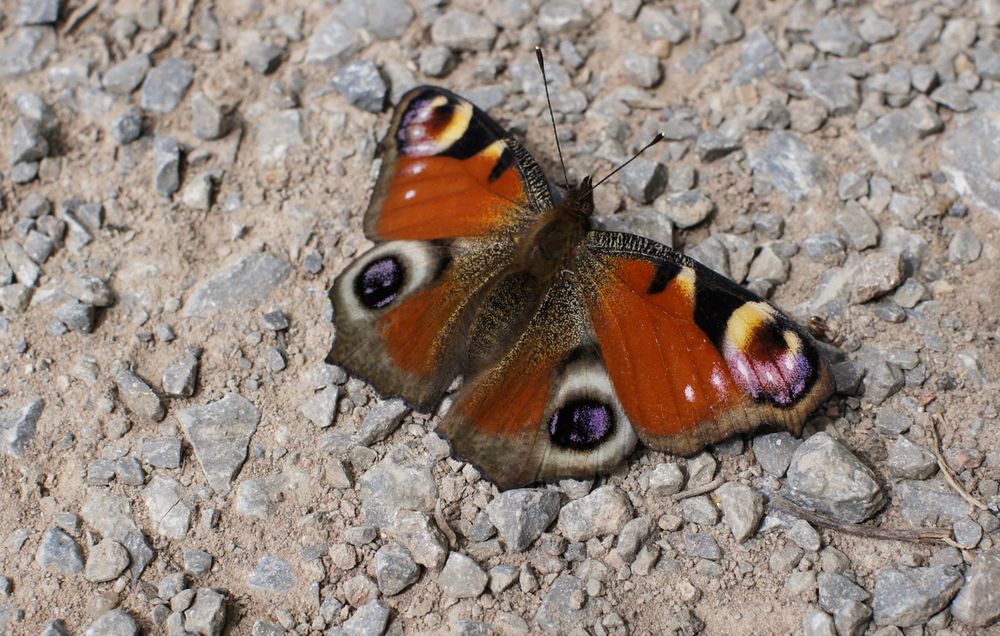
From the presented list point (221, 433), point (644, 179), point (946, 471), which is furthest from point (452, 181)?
point (946, 471)

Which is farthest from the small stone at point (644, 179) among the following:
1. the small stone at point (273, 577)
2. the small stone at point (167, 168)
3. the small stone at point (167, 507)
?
the small stone at point (167, 507)

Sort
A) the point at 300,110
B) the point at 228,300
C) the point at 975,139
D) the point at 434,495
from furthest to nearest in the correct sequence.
Answer: the point at 300,110 → the point at 975,139 → the point at 228,300 → the point at 434,495

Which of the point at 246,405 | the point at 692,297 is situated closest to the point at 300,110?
the point at 246,405

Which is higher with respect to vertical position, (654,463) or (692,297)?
(692,297)

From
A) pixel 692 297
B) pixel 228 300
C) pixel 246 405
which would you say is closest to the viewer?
pixel 692 297

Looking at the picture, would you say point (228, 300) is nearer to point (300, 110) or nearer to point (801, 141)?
point (300, 110)

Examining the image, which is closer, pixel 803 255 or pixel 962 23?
pixel 803 255

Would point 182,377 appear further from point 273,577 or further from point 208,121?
point 208,121
